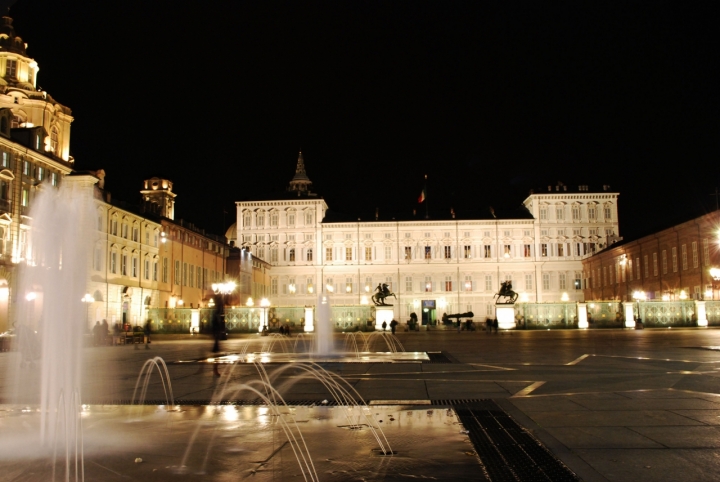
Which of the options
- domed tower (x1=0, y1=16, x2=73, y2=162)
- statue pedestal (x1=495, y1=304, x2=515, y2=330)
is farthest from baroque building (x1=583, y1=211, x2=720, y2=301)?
domed tower (x1=0, y1=16, x2=73, y2=162)

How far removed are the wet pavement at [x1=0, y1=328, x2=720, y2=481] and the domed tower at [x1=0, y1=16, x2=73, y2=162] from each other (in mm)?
37865

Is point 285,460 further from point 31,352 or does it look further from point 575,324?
point 575,324

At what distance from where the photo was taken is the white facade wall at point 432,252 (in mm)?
90562

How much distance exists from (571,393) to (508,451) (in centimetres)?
485

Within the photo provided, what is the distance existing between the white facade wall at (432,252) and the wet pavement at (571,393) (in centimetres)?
6971

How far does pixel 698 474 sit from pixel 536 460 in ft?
4.52

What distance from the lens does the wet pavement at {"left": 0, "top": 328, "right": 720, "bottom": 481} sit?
6.54 m

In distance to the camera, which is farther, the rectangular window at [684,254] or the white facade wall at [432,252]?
the white facade wall at [432,252]

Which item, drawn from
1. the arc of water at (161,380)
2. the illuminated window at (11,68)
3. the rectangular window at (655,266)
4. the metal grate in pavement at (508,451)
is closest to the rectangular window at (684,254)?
the rectangular window at (655,266)

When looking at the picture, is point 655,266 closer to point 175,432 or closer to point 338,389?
point 338,389

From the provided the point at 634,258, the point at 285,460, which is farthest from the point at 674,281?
the point at 285,460

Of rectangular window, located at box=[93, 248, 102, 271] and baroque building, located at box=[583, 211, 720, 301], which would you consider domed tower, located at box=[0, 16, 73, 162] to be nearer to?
rectangular window, located at box=[93, 248, 102, 271]

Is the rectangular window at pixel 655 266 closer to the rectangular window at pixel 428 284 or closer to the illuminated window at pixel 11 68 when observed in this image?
the rectangular window at pixel 428 284

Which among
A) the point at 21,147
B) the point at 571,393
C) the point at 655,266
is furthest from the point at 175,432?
the point at 655,266
